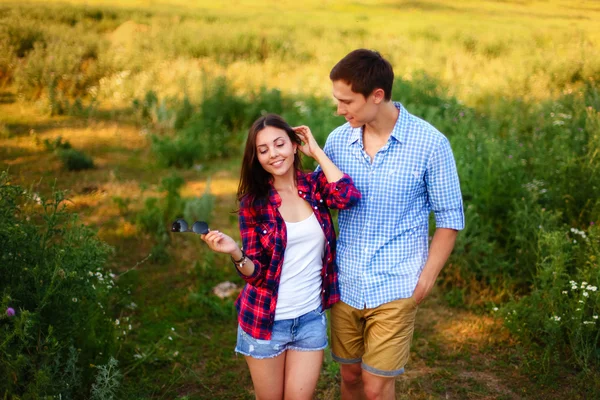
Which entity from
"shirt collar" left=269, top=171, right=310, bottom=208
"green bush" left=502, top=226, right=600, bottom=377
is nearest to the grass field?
"green bush" left=502, top=226, right=600, bottom=377

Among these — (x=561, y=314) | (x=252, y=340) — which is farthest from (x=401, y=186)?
(x=561, y=314)

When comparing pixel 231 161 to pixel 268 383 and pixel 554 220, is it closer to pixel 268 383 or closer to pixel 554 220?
pixel 554 220

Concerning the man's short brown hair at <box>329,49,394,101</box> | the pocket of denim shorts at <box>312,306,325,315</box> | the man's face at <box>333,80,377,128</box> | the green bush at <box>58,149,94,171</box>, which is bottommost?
the green bush at <box>58,149,94,171</box>

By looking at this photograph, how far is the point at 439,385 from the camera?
4180 millimetres

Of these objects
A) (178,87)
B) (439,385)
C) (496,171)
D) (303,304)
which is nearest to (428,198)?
(303,304)

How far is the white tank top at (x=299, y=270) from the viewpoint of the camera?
9.35 feet

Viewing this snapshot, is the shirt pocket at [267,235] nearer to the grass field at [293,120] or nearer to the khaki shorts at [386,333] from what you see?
the khaki shorts at [386,333]

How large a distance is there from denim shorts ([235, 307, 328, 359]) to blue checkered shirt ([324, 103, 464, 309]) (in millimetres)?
261

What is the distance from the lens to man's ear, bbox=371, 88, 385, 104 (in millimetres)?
2852

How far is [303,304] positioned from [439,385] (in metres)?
1.84

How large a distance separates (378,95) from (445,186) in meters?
0.56

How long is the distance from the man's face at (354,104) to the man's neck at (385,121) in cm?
7

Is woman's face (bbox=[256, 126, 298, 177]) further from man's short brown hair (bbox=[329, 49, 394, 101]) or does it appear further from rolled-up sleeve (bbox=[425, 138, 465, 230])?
rolled-up sleeve (bbox=[425, 138, 465, 230])

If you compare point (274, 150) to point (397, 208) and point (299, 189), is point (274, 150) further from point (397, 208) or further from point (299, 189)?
point (397, 208)
